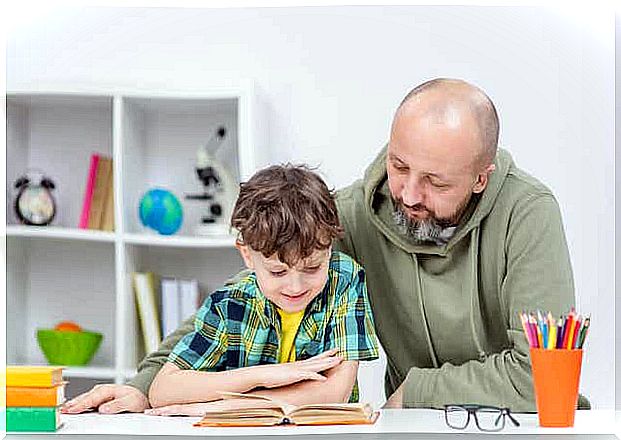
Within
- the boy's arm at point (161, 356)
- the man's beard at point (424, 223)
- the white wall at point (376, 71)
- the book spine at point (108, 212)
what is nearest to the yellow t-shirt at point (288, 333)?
the boy's arm at point (161, 356)

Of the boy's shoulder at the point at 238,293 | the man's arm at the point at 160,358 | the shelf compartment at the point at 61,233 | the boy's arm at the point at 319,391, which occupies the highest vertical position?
the shelf compartment at the point at 61,233

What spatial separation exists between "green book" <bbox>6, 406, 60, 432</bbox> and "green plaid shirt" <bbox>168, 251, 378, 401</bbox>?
20 centimetres

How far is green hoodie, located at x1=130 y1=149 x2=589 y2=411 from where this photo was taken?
4.85 ft

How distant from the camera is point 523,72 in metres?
Answer: 2.33

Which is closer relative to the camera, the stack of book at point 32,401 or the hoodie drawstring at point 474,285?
the stack of book at point 32,401

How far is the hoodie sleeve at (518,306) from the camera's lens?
1.46 metres

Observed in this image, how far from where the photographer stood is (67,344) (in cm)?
248

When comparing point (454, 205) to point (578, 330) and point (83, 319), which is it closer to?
point (578, 330)

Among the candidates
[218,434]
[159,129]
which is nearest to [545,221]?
[218,434]

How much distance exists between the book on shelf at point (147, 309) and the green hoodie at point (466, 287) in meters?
0.86

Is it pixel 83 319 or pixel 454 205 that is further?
pixel 83 319

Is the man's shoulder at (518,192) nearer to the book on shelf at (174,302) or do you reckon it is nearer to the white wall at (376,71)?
the white wall at (376,71)

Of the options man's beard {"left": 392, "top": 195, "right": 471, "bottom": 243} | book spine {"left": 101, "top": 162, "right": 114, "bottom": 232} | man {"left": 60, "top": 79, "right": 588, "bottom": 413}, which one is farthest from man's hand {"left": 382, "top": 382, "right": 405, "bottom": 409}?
book spine {"left": 101, "top": 162, "right": 114, "bottom": 232}

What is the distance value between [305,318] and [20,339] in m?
1.31
